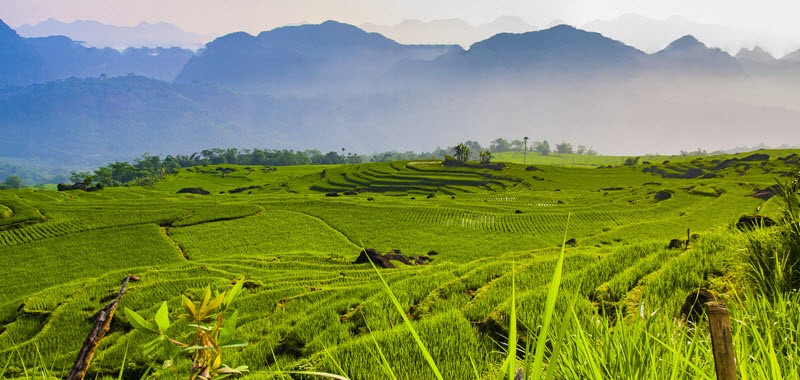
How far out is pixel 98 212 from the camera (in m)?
56.1

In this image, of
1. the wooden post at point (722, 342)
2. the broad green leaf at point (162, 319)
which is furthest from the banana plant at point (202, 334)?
the wooden post at point (722, 342)

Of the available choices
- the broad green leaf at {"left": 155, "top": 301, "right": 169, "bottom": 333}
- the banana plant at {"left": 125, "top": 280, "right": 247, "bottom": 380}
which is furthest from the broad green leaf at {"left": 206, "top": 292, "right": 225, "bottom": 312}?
the broad green leaf at {"left": 155, "top": 301, "right": 169, "bottom": 333}

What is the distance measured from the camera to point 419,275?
13.1 meters

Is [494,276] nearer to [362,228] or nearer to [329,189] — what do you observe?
[362,228]

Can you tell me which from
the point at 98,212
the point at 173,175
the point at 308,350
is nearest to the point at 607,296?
the point at 308,350

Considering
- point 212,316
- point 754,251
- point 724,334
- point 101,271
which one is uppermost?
point 724,334

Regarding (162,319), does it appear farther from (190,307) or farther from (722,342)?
(722,342)

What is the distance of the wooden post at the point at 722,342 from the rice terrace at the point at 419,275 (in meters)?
0.39

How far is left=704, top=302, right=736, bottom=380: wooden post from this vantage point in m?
1.11

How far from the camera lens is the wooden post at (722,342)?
3.63ft

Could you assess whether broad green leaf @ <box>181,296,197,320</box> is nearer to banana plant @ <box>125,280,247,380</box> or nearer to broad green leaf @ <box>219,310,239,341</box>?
banana plant @ <box>125,280,247,380</box>

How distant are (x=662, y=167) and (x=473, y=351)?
14701 centimetres

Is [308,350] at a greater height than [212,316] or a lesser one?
lesser

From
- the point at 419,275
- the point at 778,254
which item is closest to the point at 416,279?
the point at 419,275
